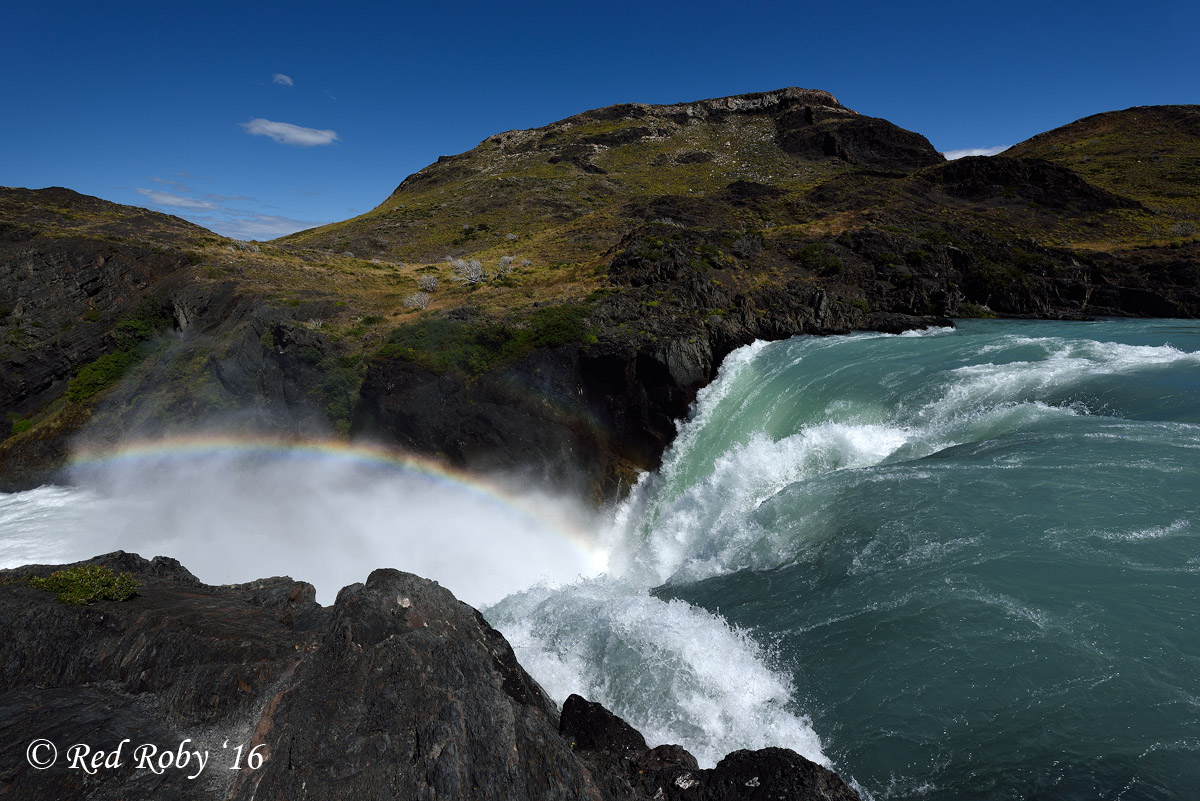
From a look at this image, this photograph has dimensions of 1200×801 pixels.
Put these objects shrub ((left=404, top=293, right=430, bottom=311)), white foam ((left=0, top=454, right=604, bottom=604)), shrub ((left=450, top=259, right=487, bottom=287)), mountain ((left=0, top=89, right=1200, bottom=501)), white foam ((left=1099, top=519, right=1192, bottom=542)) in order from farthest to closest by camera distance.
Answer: shrub ((left=450, top=259, right=487, bottom=287))
shrub ((left=404, top=293, right=430, bottom=311))
mountain ((left=0, top=89, right=1200, bottom=501))
white foam ((left=0, top=454, right=604, bottom=604))
white foam ((left=1099, top=519, right=1192, bottom=542))

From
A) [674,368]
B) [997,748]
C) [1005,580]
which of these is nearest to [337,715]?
[997,748]

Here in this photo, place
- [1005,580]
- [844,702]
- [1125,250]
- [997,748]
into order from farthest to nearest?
[1125,250] → [1005,580] → [844,702] → [997,748]

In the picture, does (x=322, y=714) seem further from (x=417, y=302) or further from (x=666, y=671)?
(x=417, y=302)

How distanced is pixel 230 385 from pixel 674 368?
67.1 feet

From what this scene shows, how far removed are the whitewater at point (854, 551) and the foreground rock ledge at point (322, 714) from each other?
190 centimetres

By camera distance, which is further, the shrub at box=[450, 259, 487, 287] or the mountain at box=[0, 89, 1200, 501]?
the shrub at box=[450, 259, 487, 287]

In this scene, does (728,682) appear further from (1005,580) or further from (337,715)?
(337,715)

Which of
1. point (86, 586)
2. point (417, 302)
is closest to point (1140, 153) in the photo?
point (417, 302)

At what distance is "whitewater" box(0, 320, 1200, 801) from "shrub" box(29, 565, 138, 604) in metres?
6.94

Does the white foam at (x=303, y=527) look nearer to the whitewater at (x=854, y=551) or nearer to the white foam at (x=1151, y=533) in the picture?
the whitewater at (x=854, y=551)

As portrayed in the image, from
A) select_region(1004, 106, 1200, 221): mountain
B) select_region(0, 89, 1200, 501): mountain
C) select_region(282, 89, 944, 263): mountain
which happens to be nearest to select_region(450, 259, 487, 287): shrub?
select_region(0, 89, 1200, 501): mountain

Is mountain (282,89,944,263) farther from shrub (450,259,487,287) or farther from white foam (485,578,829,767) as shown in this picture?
white foam (485,578,829,767)

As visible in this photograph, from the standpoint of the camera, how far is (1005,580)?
995 cm

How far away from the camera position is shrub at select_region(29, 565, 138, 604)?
7910mm
